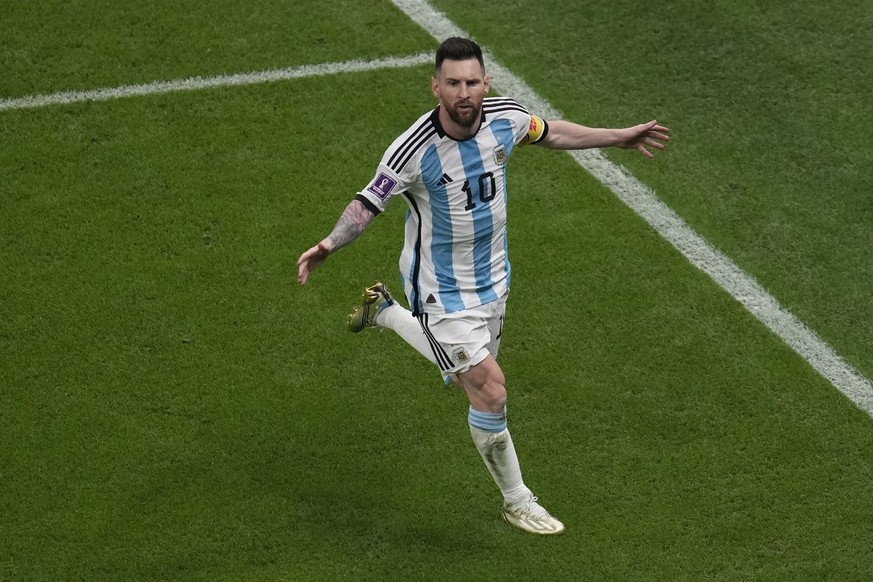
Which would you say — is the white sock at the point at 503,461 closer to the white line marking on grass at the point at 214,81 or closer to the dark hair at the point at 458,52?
the dark hair at the point at 458,52

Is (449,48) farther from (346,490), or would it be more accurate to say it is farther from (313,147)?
(313,147)

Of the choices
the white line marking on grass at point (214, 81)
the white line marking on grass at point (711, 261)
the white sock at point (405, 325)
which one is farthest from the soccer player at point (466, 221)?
the white line marking on grass at point (214, 81)

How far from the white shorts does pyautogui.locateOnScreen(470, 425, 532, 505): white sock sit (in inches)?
12.8

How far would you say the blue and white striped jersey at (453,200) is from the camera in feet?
19.8

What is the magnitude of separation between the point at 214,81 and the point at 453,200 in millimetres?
3589

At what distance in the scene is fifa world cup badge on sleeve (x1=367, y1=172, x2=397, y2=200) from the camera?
19.7 ft

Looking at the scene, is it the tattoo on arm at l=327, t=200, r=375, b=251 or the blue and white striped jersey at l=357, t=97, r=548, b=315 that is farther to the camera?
the blue and white striped jersey at l=357, t=97, r=548, b=315

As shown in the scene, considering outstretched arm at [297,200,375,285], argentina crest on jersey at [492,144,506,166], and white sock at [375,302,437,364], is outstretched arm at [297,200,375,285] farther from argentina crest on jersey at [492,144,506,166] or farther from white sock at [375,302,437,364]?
white sock at [375,302,437,364]

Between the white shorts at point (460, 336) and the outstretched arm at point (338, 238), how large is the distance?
66 cm

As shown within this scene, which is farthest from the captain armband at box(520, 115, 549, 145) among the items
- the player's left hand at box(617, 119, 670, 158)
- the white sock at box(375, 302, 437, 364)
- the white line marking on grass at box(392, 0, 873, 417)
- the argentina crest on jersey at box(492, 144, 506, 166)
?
the white line marking on grass at box(392, 0, 873, 417)

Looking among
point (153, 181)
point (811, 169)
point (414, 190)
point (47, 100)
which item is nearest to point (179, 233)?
point (153, 181)

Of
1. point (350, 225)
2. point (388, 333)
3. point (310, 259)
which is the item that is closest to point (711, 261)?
point (388, 333)

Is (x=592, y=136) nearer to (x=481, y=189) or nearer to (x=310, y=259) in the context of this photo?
(x=481, y=189)

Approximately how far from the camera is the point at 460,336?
245 inches
